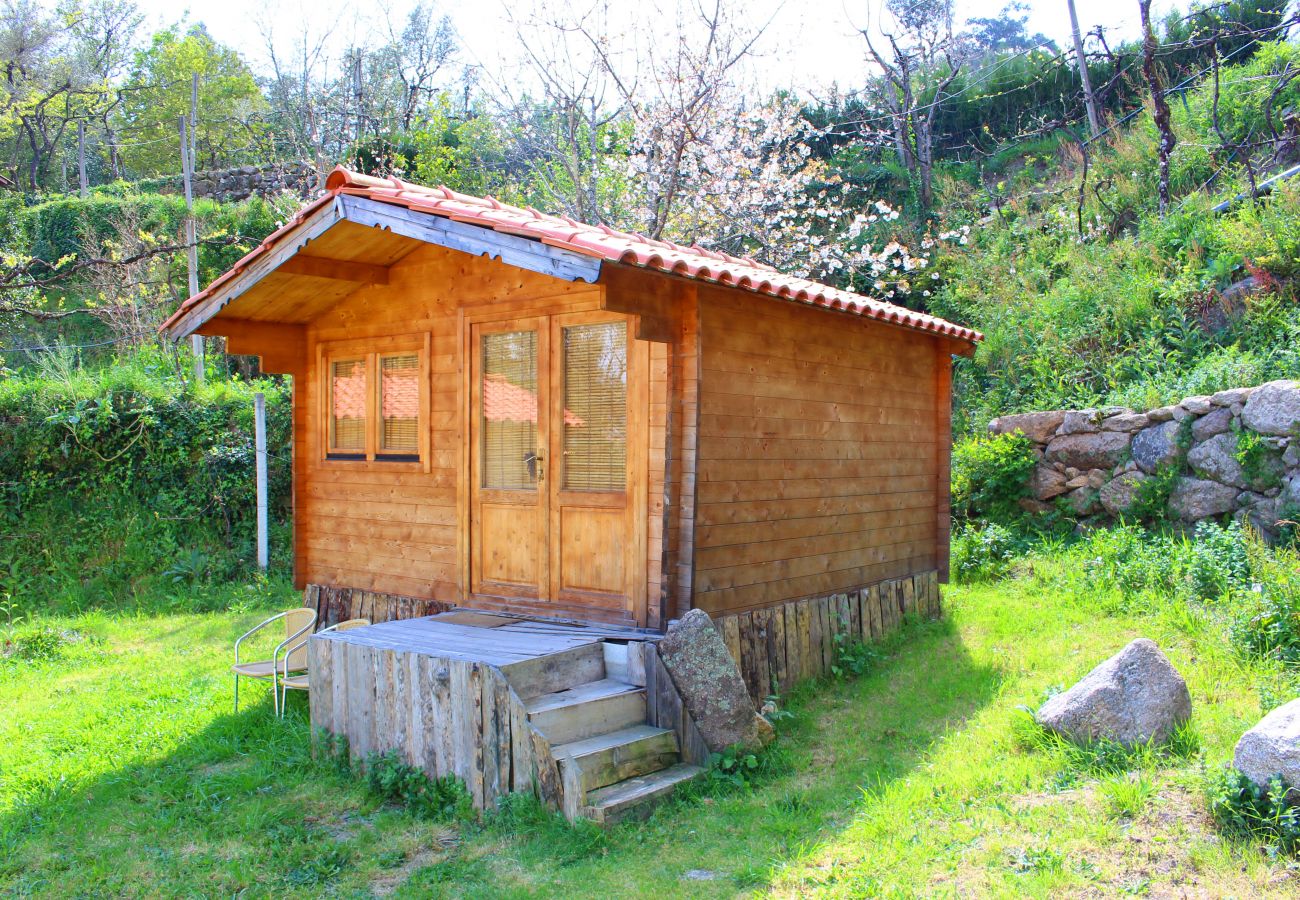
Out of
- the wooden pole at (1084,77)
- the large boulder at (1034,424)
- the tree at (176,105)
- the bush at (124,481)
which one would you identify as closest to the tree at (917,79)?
the wooden pole at (1084,77)

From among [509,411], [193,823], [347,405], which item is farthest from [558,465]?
[193,823]

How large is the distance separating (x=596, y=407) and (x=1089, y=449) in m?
6.02

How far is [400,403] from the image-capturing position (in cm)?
734

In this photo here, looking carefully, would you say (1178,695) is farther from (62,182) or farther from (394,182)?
(62,182)

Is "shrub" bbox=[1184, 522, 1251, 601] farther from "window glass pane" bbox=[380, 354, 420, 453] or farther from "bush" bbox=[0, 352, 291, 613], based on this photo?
"bush" bbox=[0, 352, 291, 613]

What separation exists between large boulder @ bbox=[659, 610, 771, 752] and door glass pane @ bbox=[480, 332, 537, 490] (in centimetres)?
170

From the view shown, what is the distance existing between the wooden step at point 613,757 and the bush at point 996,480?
20.1 ft

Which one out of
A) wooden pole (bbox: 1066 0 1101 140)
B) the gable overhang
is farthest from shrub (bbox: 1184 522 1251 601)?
wooden pole (bbox: 1066 0 1101 140)

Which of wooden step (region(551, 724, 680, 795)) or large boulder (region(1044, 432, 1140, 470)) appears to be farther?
large boulder (region(1044, 432, 1140, 470))

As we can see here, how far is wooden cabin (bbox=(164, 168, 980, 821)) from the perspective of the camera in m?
5.75

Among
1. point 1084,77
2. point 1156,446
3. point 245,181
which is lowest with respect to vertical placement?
point 1156,446

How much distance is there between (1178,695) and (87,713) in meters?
6.87

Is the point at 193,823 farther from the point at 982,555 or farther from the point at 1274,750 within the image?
the point at 982,555

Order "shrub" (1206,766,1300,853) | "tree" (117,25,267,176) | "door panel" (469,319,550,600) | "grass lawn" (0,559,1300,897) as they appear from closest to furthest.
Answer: "shrub" (1206,766,1300,853)
"grass lawn" (0,559,1300,897)
"door panel" (469,319,550,600)
"tree" (117,25,267,176)
